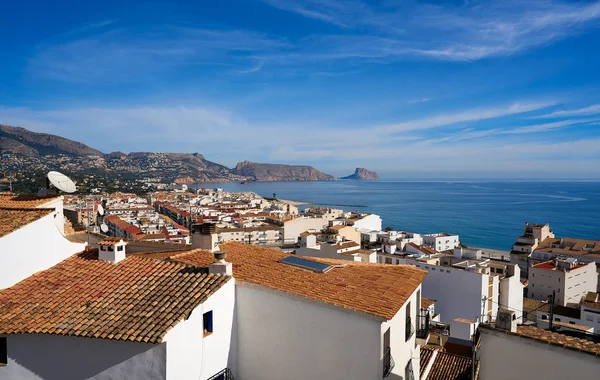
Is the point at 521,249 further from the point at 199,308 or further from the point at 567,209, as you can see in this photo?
the point at 567,209

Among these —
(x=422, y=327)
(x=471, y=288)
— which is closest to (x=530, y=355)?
(x=422, y=327)

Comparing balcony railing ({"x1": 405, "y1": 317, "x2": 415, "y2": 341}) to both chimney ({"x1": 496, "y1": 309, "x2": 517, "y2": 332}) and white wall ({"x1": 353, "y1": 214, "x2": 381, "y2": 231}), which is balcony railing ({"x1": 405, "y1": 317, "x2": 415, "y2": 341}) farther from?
white wall ({"x1": 353, "y1": 214, "x2": 381, "y2": 231})

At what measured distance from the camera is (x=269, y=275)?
265 inches

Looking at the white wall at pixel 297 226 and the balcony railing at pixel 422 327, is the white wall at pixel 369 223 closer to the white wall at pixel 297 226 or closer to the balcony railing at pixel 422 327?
the white wall at pixel 297 226

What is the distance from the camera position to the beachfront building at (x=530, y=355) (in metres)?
5.84

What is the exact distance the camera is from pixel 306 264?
764 centimetres

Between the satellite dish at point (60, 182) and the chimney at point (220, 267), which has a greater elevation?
the satellite dish at point (60, 182)

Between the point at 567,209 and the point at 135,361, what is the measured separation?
13273cm

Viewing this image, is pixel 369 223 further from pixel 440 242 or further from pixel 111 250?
pixel 111 250

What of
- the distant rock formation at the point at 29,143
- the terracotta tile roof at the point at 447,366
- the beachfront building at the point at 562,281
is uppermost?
the distant rock formation at the point at 29,143

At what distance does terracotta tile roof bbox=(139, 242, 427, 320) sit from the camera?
5.80m

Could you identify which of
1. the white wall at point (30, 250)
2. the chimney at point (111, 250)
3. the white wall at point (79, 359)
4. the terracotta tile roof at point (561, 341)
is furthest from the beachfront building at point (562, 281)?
the white wall at point (30, 250)

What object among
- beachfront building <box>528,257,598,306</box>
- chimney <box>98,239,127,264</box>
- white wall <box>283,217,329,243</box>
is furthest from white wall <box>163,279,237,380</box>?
white wall <box>283,217,329,243</box>

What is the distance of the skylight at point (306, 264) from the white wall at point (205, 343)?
1569 mm
